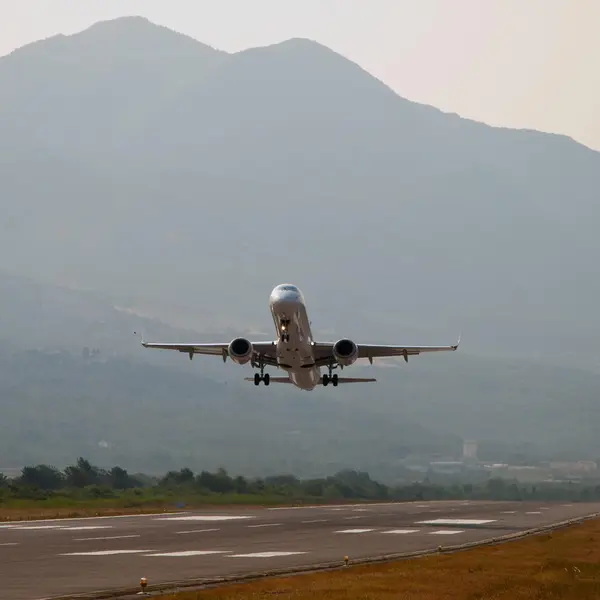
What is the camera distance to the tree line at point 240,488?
109 metres

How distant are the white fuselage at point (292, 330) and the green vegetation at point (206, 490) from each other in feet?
91.6

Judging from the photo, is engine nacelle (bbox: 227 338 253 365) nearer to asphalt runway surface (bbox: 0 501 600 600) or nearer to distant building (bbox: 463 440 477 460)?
asphalt runway surface (bbox: 0 501 600 600)

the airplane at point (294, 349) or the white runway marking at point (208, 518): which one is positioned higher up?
the airplane at point (294, 349)

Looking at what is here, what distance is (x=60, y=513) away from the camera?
3376 inches

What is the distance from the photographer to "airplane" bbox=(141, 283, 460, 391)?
6625cm

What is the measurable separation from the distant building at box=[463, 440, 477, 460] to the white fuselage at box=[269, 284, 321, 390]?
395 ft


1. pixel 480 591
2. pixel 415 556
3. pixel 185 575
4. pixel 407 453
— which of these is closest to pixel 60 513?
pixel 415 556

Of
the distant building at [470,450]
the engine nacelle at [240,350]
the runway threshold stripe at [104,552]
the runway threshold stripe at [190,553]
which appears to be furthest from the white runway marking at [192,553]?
the distant building at [470,450]

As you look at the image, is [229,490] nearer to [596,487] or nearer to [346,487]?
[346,487]

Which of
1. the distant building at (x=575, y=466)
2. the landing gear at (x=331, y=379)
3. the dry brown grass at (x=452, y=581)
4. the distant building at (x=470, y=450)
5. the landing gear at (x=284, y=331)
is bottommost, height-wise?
the dry brown grass at (x=452, y=581)

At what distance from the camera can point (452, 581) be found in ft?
120

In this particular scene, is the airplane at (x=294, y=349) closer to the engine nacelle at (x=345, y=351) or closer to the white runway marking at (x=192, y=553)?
the engine nacelle at (x=345, y=351)

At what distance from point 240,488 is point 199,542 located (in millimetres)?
68465

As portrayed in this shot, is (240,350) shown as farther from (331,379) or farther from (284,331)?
(331,379)
